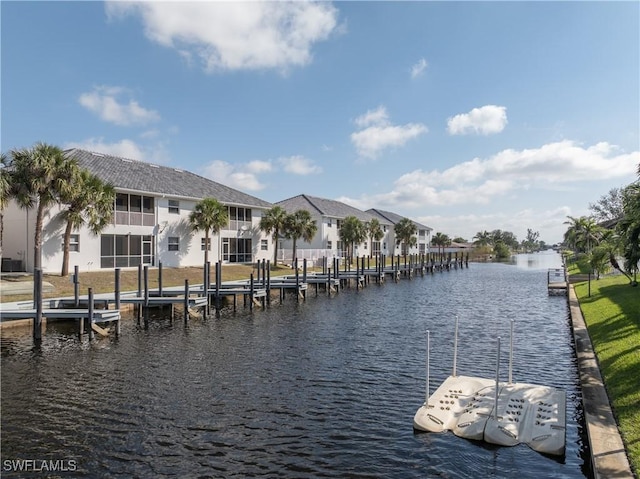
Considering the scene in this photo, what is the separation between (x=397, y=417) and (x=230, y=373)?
5835mm

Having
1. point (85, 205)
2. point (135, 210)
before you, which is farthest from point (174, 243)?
point (85, 205)

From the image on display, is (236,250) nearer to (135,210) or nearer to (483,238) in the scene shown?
(135,210)

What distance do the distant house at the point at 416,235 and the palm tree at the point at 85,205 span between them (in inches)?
2377

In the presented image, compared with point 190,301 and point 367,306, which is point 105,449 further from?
point 367,306

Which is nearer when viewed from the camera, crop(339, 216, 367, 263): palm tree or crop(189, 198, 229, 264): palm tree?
crop(189, 198, 229, 264): palm tree

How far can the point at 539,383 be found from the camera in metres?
12.9

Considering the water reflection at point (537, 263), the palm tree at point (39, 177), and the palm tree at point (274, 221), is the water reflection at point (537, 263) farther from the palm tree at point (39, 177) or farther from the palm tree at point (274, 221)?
the palm tree at point (39, 177)

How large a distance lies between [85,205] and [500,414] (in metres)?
29.0

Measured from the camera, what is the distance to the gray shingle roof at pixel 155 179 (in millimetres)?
36588

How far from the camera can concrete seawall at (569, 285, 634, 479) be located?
6883 millimetres

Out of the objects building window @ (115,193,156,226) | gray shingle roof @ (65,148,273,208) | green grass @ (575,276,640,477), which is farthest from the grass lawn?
green grass @ (575,276,640,477)

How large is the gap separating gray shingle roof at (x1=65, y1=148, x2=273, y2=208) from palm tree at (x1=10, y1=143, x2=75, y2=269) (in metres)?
5.07

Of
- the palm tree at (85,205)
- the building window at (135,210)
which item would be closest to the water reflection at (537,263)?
the building window at (135,210)

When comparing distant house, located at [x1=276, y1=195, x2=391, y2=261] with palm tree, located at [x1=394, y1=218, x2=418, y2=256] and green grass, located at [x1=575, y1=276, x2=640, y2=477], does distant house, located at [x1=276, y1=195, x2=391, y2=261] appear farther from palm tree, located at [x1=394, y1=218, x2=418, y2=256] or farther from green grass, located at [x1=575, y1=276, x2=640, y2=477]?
green grass, located at [x1=575, y1=276, x2=640, y2=477]
